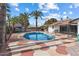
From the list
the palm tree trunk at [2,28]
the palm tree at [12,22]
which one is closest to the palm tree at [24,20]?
the palm tree at [12,22]

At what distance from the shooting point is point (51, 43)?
3904 millimetres

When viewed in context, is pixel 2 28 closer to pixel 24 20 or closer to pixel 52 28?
pixel 24 20

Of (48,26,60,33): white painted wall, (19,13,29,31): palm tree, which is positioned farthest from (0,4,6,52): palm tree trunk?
(48,26,60,33): white painted wall

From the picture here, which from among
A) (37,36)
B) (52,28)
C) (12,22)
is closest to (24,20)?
(12,22)

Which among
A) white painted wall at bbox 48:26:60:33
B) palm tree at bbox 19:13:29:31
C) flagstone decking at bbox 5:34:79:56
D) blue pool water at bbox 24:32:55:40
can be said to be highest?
palm tree at bbox 19:13:29:31

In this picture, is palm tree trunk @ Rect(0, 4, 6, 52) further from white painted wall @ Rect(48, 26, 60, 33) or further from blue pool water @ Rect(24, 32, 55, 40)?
white painted wall @ Rect(48, 26, 60, 33)

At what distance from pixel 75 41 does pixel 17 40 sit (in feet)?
2.77

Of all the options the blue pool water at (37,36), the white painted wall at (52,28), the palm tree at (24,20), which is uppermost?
the palm tree at (24,20)

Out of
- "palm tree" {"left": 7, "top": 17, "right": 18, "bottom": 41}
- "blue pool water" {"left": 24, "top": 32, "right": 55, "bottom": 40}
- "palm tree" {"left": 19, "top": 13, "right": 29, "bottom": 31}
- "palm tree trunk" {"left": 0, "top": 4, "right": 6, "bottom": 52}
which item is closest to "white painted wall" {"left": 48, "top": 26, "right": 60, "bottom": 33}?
"blue pool water" {"left": 24, "top": 32, "right": 55, "bottom": 40}

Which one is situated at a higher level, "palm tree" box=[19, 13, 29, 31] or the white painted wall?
"palm tree" box=[19, 13, 29, 31]

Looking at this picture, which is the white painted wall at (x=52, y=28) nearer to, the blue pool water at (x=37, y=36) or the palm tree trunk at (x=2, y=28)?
the blue pool water at (x=37, y=36)

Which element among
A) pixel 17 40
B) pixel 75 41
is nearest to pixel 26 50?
pixel 17 40

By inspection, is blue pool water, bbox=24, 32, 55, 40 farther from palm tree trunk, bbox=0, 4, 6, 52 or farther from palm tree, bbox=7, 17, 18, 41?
palm tree trunk, bbox=0, 4, 6, 52

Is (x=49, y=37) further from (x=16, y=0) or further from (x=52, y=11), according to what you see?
(x=16, y=0)
